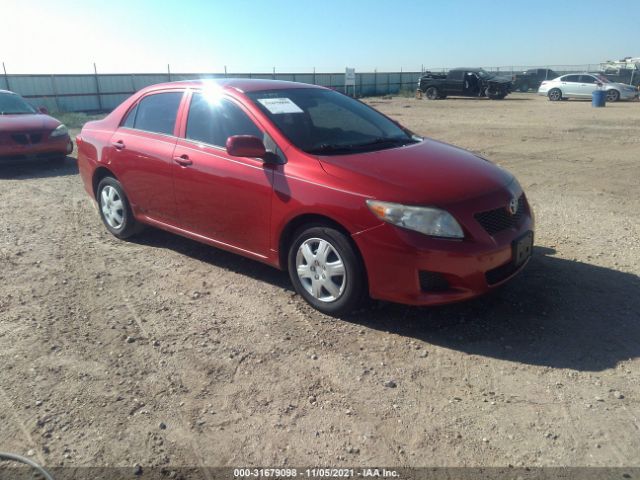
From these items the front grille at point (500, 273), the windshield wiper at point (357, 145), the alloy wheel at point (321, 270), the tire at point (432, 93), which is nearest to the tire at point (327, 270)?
the alloy wheel at point (321, 270)

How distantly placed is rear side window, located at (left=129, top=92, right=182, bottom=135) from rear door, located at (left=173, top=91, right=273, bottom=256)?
0.26m

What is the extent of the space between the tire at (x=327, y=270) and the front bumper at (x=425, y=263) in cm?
10

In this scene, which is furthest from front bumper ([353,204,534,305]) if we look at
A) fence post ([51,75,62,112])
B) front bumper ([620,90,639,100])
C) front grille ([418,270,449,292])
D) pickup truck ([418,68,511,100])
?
pickup truck ([418,68,511,100])

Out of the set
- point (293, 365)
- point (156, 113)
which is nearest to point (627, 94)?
point (156, 113)

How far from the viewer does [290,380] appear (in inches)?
122

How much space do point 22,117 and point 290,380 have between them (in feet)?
29.9

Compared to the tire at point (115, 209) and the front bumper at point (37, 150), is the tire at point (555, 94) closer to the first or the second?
the front bumper at point (37, 150)

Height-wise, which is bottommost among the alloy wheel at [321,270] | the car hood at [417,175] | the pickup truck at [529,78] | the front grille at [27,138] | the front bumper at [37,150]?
the alloy wheel at [321,270]

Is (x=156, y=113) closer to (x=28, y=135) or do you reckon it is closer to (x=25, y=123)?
(x=28, y=135)

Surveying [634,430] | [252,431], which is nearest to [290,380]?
[252,431]

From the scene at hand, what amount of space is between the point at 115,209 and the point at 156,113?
1179 mm

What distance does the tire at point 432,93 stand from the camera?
107ft

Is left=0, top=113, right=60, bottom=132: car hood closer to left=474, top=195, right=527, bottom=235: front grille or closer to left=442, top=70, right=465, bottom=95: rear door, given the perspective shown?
left=474, top=195, right=527, bottom=235: front grille

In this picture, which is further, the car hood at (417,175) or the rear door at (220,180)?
the rear door at (220,180)
